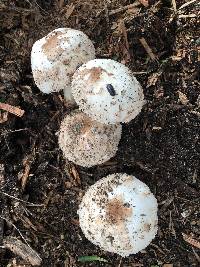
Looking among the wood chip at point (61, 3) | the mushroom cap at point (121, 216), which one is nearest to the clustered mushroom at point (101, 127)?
the mushroom cap at point (121, 216)

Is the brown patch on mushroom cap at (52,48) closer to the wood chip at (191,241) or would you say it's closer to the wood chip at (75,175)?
the wood chip at (75,175)

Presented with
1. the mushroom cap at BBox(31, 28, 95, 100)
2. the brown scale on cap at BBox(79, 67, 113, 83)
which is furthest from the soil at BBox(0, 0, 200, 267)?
the brown scale on cap at BBox(79, 67, 113, 83)

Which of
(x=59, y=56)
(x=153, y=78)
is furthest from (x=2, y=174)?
(x=153, y=78)

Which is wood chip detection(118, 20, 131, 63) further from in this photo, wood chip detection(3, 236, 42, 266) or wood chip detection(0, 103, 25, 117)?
wood chip detection(3, 236, 42, 266)

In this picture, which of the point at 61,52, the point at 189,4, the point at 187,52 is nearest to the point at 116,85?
the point at 61,52

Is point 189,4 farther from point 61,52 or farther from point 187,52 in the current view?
point 61,52

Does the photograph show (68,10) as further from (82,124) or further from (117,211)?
(117,211)
